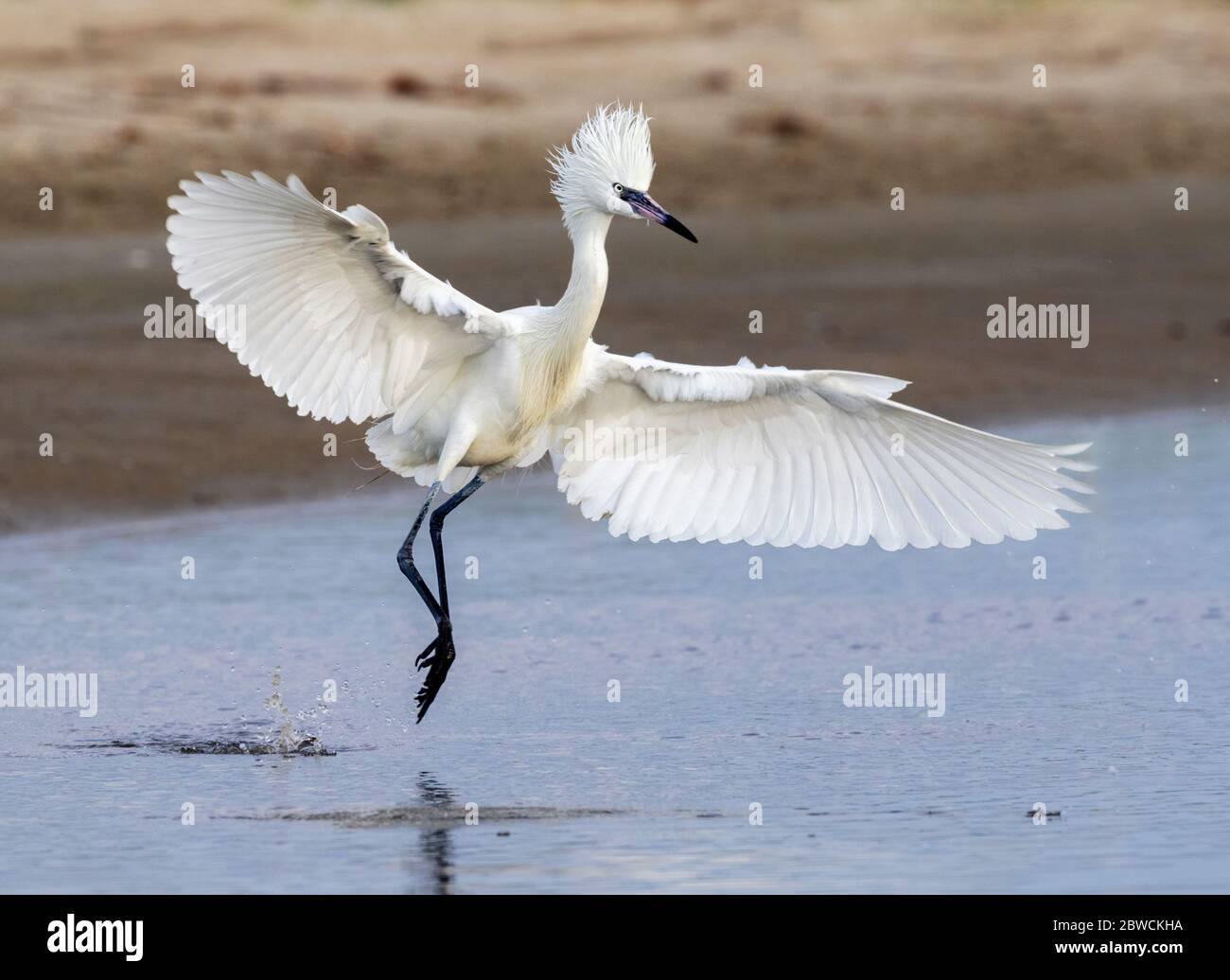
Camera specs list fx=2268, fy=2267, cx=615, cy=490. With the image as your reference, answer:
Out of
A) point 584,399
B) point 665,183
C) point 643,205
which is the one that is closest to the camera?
point 643,205

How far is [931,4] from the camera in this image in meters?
25.4

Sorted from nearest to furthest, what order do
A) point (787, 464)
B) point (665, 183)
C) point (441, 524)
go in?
point (787, 464) < point (441, 524) < point (665, 183)

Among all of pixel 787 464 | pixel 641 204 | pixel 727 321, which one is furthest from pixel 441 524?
pixel 727 321

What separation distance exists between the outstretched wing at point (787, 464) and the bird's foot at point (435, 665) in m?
0.80

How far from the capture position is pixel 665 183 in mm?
19922

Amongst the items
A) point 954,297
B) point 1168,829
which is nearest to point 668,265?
point 954,297

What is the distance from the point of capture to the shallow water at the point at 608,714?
6.85 meters

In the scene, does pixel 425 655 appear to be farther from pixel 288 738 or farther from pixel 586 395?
pixel 586 395

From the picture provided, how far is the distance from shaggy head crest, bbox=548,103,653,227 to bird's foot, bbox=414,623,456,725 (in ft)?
5.26

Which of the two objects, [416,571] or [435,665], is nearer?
[435,665]

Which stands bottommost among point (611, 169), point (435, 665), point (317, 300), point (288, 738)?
point (288, 738)

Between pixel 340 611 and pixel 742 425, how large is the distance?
2.50 metres

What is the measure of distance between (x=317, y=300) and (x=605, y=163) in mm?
1149
